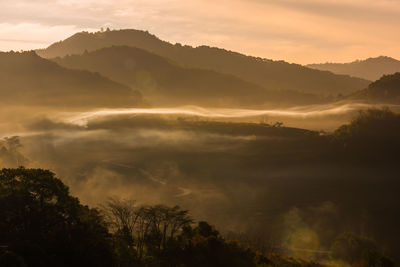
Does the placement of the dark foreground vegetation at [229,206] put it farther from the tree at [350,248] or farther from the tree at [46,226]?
the tree at [350,248]

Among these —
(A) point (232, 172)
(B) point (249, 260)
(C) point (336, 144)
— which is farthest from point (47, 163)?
(B) point (249, 260)

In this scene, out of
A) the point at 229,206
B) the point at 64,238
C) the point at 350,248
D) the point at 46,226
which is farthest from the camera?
the point at 229,206

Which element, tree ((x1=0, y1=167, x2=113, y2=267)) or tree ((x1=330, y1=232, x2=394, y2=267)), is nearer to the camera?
tree ((x1=0, y1=167, x2=113, y2=267))

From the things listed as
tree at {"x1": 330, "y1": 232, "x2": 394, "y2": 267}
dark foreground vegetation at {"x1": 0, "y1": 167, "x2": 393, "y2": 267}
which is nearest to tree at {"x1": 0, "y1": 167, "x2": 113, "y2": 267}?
dark foreground vegetation at {"x1": 0, "y1": 167, "x2": 393, "y2": 267}

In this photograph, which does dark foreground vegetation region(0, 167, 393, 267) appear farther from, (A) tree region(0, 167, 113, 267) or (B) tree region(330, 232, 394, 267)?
(B) tree region(330, 232, 394, 267)

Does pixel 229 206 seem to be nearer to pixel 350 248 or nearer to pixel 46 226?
pixel 350 248

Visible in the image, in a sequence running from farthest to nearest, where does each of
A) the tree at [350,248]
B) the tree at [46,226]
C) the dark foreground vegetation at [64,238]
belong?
the tree at [350,248]
the dark foreground vegetation at [64,238]
the tree at [46,226]

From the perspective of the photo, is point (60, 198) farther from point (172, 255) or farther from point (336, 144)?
point (336, 144)

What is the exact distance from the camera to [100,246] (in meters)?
40.9

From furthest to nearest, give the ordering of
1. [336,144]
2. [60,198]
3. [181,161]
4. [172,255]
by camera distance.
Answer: [336,144] < [181,161] < [172,255] < [60,198]

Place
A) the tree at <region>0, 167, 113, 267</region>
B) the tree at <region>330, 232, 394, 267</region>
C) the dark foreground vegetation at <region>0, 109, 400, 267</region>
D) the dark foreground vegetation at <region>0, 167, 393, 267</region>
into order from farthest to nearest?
the tree at <region>330, 232, 394, 267</region> < the dark foreground vegetation at <region>0, 109, 400, 267</region> < the dark foreground vegetation at <region>0, 167, 393, 267</region> < the tree at <region>0, 167, 113, 267</region>

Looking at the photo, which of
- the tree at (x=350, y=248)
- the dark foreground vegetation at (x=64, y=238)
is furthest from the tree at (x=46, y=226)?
the tree at (x=350, y=248)

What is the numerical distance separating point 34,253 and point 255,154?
14057 cm

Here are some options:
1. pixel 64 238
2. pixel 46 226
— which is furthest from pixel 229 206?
pixel 64 238
